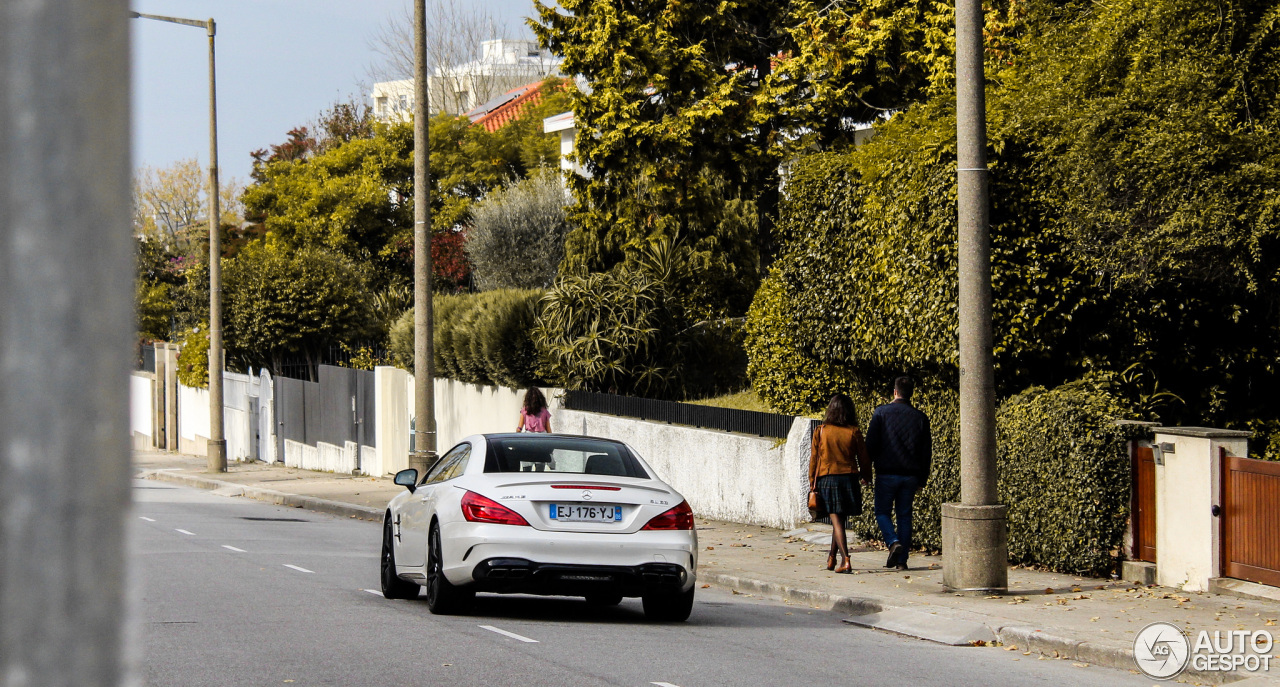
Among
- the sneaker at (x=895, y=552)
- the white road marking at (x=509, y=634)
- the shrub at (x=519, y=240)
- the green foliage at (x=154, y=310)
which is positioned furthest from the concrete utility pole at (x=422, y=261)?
the green foliage at (x=154, y=310)

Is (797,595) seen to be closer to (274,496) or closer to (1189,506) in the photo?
(1189,506)

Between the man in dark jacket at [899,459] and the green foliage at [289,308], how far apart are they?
24.0m

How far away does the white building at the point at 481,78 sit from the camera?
234ft

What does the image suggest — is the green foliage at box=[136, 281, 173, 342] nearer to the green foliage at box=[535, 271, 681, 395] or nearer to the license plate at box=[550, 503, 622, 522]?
the green foliage at box=[535, 271, 681, 395]

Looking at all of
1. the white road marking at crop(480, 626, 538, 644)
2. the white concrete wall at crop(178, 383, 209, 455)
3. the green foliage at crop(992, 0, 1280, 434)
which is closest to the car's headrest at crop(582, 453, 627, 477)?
the white road marking at crop(480, 626, 538, 644)

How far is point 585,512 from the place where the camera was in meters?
9.98

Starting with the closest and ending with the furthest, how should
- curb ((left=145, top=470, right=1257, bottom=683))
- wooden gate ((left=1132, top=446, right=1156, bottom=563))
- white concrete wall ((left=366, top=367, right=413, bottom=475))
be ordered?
curb ((left=145, top=470, right=1257, bottom=683)) < wooden gate ((left=1132, top=446, right=1156, bottom=563)) < white concrete wall ((left=366, top=367, right=413, bottom=475))

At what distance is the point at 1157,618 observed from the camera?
33.4ft

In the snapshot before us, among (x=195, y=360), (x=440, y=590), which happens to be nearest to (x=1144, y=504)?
(x=440, y=590)

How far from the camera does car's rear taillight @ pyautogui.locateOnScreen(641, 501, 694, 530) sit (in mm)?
Result: 10094

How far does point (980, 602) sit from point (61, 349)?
10.7 m

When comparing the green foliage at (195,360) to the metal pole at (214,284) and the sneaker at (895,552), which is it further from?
the sneaker at (895,552)

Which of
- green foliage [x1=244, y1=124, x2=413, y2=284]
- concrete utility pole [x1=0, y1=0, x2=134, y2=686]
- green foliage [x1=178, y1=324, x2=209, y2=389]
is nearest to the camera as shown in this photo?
concrete utility pole [x1=0, y1=0, x2=134, y2=686]

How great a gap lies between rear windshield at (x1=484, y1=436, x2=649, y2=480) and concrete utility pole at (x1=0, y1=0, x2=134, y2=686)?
30.5 ft
